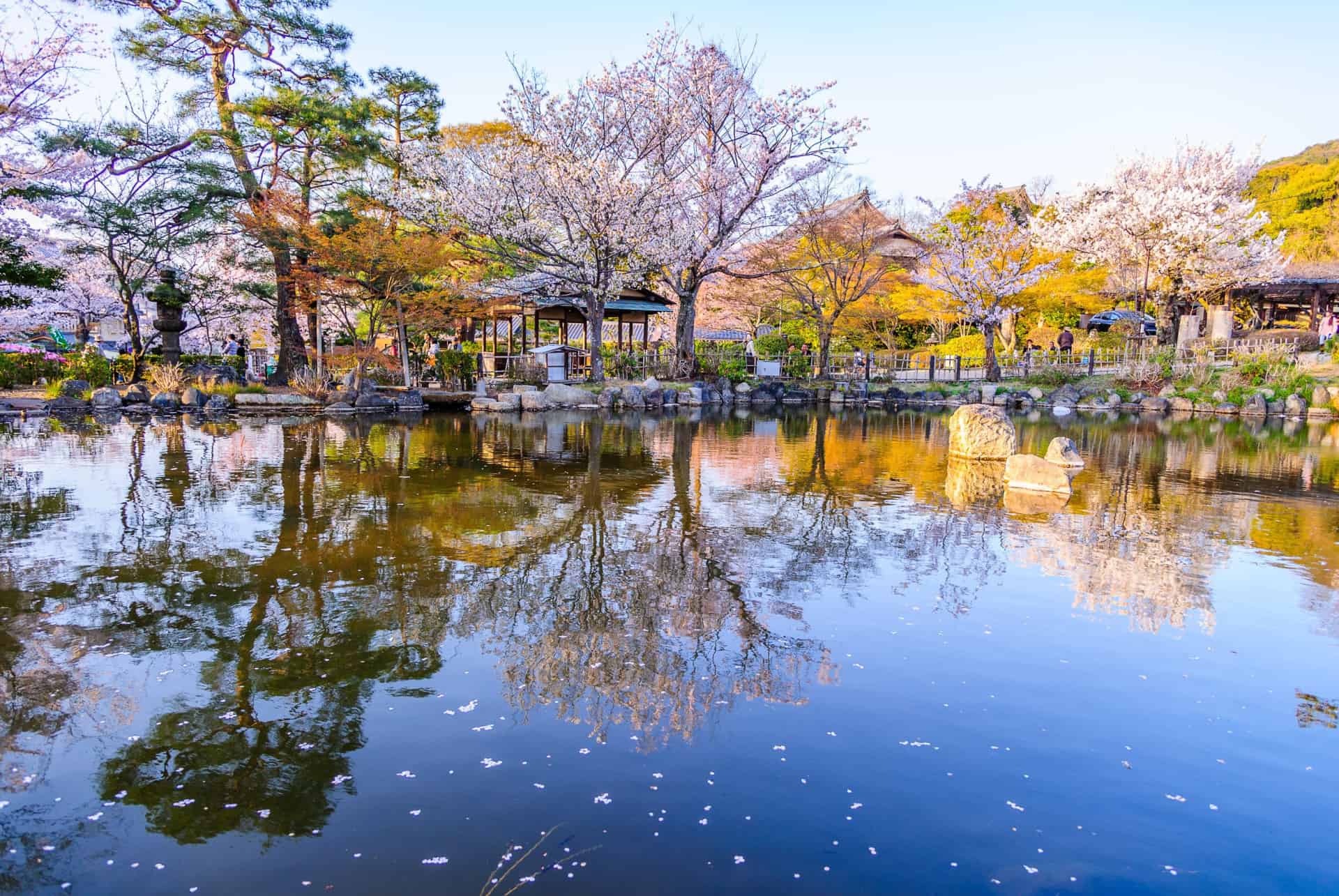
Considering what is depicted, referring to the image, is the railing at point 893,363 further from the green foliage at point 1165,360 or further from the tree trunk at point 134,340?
the tree trunk at point 134,340

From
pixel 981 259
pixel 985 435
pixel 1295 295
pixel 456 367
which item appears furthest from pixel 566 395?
pixel 1295 295

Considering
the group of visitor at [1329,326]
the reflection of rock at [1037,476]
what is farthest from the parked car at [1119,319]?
the reflection of rock at [1037,476]

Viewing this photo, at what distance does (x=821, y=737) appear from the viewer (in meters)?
3.88

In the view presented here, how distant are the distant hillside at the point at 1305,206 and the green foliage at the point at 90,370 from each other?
40.3m

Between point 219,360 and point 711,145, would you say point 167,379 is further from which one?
point 711,145

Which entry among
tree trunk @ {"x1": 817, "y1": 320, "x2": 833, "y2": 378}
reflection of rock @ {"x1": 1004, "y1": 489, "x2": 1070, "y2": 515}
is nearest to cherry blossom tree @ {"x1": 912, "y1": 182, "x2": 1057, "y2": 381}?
tree trunk @ {"x1": 817, "y1": 320, "x2": 833, "y2": 378}

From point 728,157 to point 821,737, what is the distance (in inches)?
930

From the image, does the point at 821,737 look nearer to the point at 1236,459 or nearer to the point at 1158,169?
the point at 1236,459

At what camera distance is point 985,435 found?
1295 cm

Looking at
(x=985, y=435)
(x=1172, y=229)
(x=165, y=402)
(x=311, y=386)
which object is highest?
(x=1172, y=229)

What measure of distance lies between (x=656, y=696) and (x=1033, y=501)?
708 centimetres

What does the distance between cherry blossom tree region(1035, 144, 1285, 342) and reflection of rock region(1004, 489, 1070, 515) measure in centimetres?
2068

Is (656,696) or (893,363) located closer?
(656,696)

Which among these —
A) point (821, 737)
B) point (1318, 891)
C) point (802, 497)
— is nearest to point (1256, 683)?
point (1318, 891)
